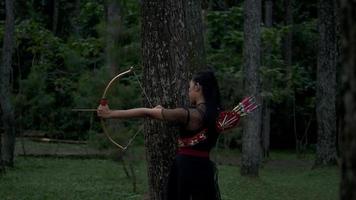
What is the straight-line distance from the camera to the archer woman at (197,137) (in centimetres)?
588

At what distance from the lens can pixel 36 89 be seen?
21.7 metres

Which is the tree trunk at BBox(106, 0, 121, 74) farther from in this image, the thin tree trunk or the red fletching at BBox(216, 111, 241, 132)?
the thin tree trunk

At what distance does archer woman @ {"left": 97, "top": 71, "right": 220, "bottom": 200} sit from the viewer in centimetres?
588

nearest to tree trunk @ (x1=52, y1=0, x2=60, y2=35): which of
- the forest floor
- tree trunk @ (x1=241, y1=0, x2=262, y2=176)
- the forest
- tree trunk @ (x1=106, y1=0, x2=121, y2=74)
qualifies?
the forest

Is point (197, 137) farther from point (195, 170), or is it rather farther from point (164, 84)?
point (164, 84)

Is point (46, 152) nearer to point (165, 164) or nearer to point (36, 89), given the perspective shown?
point (36, 89)

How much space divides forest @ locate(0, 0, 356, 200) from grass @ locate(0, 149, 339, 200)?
10cm

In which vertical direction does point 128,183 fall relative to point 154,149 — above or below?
below

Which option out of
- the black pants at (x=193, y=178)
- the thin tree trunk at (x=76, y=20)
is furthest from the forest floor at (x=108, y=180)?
the thin tree trunk at (x=76, y=20)

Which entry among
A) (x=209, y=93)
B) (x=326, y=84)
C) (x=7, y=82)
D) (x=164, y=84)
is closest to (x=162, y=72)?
(x=164, y=84)

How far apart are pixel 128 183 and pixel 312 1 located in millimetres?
18651

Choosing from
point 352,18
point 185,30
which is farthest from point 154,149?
point 352,18

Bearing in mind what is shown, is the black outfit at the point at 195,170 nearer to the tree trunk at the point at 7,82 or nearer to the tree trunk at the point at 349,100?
the tree trunk at the point at 349,100

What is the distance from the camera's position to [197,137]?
5902 mm
